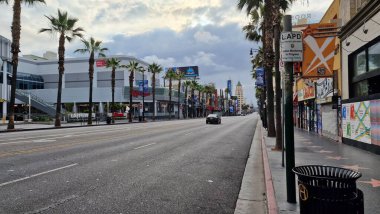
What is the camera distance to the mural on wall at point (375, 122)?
42.1 ft

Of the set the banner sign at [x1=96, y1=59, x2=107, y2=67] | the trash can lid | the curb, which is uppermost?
the banner sign at [x1=96, y1=59, x2=107, y2=67]

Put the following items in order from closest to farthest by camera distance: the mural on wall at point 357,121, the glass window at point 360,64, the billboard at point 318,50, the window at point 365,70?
1. the window at point 365,70
2. the mural on wall at point 357,121
3. the billboard at point 318,50
4. the glass window at point 360,64

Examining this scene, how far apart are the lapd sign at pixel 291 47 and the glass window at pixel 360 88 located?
10.3 meters

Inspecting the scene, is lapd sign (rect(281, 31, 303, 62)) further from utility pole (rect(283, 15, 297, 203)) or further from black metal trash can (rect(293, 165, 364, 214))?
black metal trash can (rect(293, 165, 364, 214))

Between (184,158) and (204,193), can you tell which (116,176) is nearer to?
(204,193)

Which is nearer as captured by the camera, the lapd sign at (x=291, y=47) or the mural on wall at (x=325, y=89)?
the lapd sign at (x=291, y=47)

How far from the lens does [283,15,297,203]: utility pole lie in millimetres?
5961

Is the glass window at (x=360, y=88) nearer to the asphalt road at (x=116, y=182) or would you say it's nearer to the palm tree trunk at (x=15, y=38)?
the asphalt road at (x=116, y=182)

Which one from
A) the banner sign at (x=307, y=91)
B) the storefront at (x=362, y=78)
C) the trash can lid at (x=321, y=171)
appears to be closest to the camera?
the trash can lid at (x=321, y=171)

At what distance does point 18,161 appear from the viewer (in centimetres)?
1080

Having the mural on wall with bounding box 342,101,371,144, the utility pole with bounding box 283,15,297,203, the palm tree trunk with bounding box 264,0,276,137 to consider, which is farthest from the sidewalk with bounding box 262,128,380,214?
the palm tree trunk with bounding box 264,0,276,137

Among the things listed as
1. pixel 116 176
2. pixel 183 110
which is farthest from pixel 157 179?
pixel 183 110

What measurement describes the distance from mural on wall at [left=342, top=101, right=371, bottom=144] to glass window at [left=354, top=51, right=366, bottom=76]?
4.99 ft

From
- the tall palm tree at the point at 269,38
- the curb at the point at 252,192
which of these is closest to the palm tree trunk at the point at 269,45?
the tall palm tree at the point at 269,38
